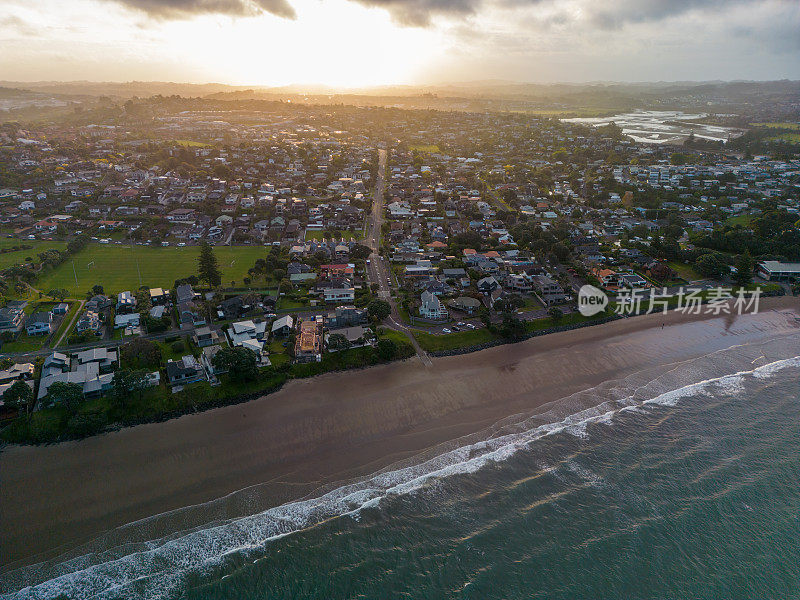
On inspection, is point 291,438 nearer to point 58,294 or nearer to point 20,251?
point 58,294

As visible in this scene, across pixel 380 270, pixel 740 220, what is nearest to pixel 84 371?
pixel 380 270

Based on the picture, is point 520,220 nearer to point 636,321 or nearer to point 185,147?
point 636,321

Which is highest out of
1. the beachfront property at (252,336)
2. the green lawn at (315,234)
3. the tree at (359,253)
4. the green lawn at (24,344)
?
the tree at (359,253)

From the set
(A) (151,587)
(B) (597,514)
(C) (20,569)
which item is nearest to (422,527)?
(B) (597,514)

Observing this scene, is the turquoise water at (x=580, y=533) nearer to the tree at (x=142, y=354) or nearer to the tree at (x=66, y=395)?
the tree at (x=66, y=395)

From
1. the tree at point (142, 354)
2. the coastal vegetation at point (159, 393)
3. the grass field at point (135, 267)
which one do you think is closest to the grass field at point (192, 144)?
the grass field at point (135, 267)
